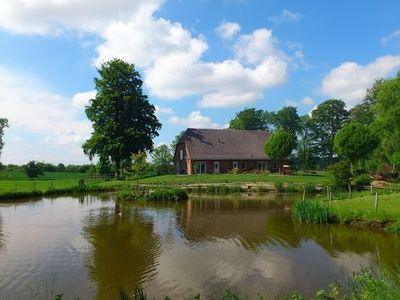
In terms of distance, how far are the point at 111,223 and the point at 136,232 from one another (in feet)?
11.0

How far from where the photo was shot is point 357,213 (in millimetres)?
22750

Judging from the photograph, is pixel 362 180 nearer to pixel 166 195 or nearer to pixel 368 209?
pixel 166 195

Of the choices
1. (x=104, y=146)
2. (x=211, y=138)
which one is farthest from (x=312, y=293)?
(x=211, y=138)

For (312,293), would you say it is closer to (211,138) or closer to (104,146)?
(104,146)

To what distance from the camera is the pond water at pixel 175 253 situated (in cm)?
1252

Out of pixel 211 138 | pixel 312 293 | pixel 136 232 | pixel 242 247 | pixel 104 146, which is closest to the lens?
pixel 312 293

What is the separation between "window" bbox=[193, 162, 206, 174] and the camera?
60.4 m

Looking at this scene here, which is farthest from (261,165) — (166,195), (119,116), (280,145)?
(166,195)

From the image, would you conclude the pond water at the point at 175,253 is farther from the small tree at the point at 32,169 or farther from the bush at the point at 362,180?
the small tree at the point at 32,169

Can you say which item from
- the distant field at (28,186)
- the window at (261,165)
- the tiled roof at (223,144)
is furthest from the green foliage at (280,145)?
the distant field at (28,186)

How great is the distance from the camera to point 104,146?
55500 millimetres

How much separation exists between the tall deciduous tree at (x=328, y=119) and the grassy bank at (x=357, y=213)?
2550 inches

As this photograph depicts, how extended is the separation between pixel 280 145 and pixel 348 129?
11026 millimetres

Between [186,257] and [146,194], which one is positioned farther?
[146,194]
